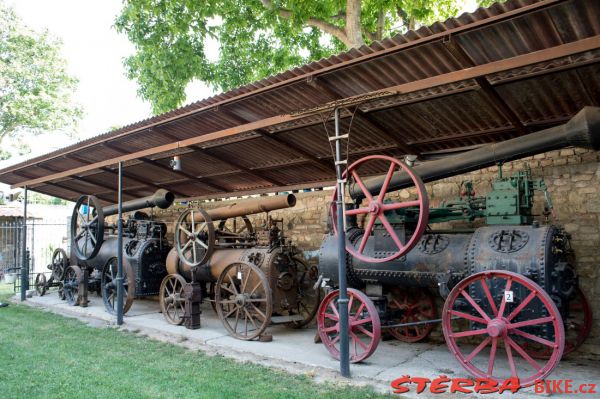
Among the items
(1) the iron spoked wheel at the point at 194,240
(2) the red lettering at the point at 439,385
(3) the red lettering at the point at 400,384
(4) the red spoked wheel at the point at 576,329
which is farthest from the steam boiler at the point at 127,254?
(4) the red spoked wheel at the point at 576,329

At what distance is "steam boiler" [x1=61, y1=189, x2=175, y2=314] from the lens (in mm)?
8414

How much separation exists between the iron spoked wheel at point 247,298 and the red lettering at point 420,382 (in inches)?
91.3

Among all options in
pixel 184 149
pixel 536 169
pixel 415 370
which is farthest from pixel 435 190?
pixel 184 149

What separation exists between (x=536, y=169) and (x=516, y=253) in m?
1.87

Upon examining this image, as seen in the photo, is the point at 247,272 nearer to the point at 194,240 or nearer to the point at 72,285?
the point at 194,240

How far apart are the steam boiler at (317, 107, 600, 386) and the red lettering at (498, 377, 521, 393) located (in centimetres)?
7

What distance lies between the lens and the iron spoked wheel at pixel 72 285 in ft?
31.8

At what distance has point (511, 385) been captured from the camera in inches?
163

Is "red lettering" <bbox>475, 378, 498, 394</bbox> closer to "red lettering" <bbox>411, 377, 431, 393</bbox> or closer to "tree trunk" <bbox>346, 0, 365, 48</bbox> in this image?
"red lettering" <bbox>411, 377, 431, 393</bbox>

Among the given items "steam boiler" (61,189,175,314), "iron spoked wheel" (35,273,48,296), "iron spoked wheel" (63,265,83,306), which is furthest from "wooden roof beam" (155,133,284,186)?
"iron spoked wheel" (35,273,48,296)

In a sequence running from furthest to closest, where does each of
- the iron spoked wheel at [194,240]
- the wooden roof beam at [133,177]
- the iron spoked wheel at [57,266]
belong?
the iron spoked wheel at [57,266]
the wooden roof beam at [133,177]
the iron spoked wheel at [194,240]

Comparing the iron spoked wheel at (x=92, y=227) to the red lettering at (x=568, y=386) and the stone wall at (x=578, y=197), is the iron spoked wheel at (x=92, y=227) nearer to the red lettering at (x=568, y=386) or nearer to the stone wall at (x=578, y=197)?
the stone wall at (x=578, y=197)

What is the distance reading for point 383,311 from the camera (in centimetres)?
575

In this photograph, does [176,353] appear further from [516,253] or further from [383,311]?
[516,253]
